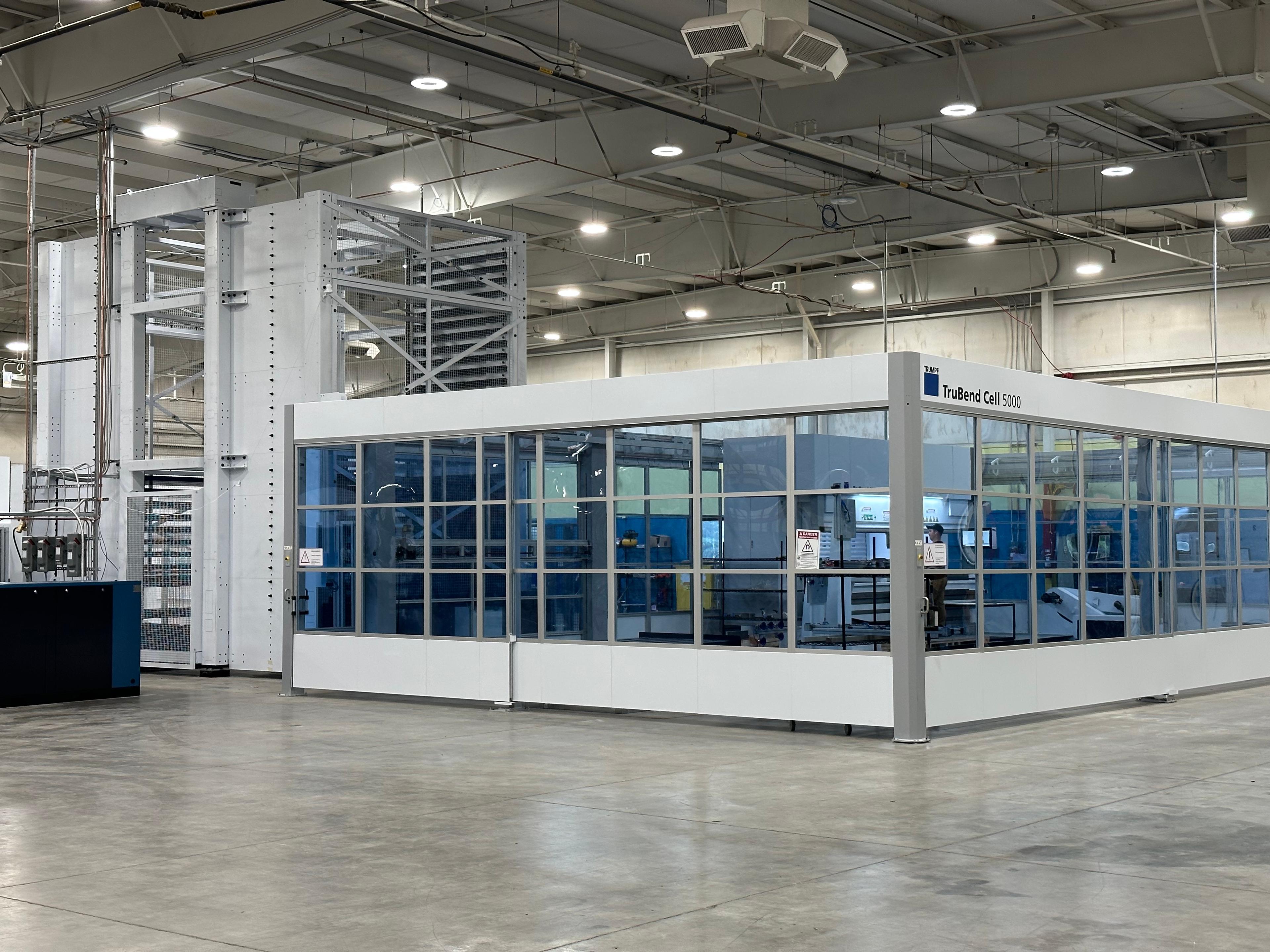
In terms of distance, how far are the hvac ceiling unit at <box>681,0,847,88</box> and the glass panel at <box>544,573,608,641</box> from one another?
16.4ft

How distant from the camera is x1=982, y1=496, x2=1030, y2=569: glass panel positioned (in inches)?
509

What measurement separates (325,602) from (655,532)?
459 cm

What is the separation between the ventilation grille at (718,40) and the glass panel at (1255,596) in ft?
31.4

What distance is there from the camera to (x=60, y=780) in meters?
10.3

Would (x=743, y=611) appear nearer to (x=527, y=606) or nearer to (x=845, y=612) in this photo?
(x=845, y=612)

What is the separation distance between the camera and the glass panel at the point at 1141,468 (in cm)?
1505

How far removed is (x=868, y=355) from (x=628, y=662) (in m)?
3.88

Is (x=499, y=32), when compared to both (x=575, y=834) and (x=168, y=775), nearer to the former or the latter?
(x=168, y=775)

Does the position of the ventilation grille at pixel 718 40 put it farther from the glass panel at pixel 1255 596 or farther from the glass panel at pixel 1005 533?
the glass panel at pixel 1255 596

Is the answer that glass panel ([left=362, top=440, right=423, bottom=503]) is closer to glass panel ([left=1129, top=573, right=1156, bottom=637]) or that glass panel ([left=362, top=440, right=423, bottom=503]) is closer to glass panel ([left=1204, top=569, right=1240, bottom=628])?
glass panel ([left=1129, top=573, right=1156, bottom=637])

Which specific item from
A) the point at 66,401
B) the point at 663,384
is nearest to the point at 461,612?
the point at 663,384

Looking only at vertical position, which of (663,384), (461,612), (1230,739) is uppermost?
(663,384)

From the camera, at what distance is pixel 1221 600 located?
16.9 meters

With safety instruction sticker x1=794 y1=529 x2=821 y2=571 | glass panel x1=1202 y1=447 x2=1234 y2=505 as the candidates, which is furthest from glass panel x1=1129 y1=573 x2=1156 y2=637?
safety instruction sticker x1=794 y1=529 x2=821 y2=571
